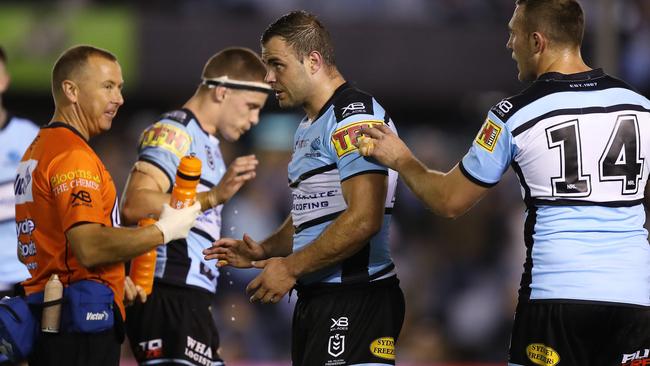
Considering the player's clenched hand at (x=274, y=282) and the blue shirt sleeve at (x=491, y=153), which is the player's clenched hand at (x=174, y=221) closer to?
the player's clenched hand at (x=274, y=282)

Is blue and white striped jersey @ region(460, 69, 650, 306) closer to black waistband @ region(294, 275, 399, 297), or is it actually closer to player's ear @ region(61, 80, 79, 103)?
black waistband @ region(294, 275, 399, 297)

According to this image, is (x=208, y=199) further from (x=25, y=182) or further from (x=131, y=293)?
(x=25, y=182)

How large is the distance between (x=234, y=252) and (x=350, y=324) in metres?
0.88

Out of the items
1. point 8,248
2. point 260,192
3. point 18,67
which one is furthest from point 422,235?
point 8,248

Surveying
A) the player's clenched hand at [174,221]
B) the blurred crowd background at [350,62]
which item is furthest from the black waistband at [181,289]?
the blurred crowd background at [350,62]

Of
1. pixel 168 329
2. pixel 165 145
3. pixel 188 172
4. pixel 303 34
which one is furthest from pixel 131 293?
pixel 303 34

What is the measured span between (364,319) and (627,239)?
139cm

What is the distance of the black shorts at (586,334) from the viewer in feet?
17.3

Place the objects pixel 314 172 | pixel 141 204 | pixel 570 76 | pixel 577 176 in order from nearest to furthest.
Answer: pixel 577 176, pixel 570 76, pixel 314 172, pixel 141 204

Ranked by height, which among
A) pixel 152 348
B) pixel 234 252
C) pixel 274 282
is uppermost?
pixel 234 252

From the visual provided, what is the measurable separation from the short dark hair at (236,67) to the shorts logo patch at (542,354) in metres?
3.19

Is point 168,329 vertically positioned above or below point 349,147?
below

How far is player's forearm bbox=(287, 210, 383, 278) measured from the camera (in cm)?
547

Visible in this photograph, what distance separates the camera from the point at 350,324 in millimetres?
5645
